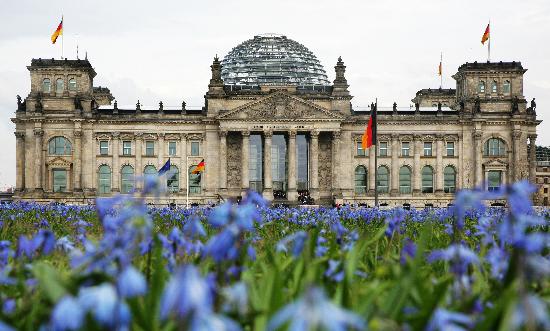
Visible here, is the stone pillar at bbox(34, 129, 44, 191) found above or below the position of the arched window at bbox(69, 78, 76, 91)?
below

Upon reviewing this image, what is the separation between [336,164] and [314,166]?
8.48ft

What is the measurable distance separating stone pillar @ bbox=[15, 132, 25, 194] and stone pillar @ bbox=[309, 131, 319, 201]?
110ft

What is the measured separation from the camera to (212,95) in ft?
264

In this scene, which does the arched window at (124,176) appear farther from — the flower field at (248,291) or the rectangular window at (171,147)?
the flower field at (248,291)

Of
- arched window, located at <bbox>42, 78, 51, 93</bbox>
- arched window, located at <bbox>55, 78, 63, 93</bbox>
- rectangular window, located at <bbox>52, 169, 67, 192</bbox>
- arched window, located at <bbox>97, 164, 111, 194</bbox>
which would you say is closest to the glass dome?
arched window, located at <bbox>97, 164, 111, 194</bbox>

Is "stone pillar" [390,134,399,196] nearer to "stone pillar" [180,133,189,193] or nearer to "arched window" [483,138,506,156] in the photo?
"arched window" [483,138,506,156]

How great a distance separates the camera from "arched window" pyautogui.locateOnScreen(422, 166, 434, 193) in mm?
82938

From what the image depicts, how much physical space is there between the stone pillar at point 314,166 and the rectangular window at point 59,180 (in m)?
28.6

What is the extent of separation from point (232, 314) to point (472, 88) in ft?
280

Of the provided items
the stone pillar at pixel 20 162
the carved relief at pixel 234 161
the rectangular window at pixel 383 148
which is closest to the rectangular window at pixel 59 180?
the stone pillar at pixel 20 162

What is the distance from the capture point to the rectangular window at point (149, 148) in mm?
81625

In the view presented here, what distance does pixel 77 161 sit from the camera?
8006cm

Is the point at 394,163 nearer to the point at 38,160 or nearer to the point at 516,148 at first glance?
the point at 516,148

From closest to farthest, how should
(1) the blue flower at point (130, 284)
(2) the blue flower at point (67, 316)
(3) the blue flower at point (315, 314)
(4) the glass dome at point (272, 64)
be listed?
(3) the blue flower at point (315, 314)
(2) the blue flower at point (67, 316)
(1) the blue flower at point (130, 284)
(4) the glass dome at point (272, 64)
